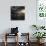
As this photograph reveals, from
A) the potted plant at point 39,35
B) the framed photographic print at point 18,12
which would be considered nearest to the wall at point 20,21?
the framed photographic print at point 18,12

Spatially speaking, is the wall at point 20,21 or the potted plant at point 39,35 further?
the wall at point 20,21

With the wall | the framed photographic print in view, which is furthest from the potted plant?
the framed photographic print

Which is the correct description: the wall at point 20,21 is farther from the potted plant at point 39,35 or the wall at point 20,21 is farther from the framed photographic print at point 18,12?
the potted plant at point 39,35

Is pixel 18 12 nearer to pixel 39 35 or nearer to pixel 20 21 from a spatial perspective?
pixel 20 21

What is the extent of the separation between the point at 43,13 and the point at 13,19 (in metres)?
1.39

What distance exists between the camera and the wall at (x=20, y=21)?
731cm

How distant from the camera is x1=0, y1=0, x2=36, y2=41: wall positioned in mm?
7309

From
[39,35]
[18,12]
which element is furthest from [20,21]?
[39,35]

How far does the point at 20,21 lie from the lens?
737 cm

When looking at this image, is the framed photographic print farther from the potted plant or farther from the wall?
the potted plant

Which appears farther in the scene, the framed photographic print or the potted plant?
the framed photographic print

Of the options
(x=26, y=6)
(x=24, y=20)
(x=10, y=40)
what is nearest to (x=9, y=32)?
(x=10, y=40)

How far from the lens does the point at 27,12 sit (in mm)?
7344

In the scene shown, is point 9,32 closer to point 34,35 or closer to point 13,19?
point 13,19
